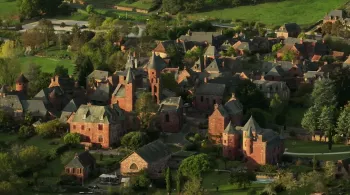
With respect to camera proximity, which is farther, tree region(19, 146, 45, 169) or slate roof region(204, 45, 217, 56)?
slate roof region(204, 45, 217, 56)

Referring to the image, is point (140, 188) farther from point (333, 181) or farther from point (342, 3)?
point (342, 3)

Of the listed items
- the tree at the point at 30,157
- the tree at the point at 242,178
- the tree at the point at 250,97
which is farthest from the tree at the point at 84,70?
the tree at the point at 242,178

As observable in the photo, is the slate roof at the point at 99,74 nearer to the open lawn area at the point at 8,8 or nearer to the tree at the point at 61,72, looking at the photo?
the tree at the point at 61,72

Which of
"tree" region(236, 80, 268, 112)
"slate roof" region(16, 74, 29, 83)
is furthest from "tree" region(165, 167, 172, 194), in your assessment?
"slate roof" region(16, 74, 29, 83)

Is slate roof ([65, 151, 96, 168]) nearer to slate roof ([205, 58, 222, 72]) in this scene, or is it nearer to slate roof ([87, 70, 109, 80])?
slate roof ([87, 70, 109, 80])

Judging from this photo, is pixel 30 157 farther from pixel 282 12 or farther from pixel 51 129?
pixel 282 12

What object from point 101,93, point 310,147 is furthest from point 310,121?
point 101,93

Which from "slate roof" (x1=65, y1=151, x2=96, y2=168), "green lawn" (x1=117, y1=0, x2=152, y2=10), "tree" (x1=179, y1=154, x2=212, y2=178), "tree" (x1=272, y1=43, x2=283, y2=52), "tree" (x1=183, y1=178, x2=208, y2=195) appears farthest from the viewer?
"green lawn" (x1=117, y1=0, x2=152, y2=10)
